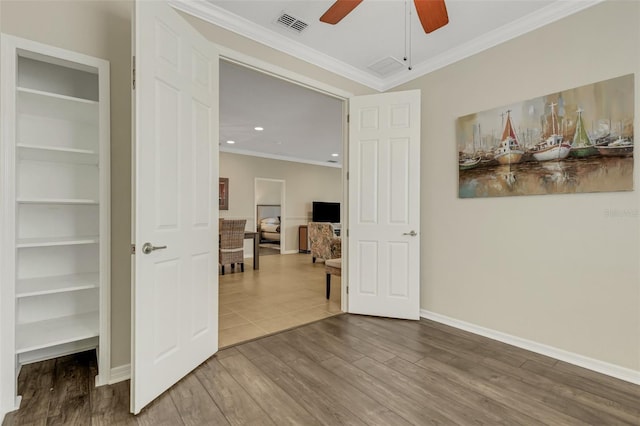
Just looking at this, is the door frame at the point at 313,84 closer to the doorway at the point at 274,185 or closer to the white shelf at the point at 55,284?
the doorway at the point at 274,185

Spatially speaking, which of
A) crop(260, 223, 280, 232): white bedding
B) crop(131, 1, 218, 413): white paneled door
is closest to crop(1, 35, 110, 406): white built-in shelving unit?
crop(131, 1, 218, 413): white paneled door

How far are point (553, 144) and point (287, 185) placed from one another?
265 inches

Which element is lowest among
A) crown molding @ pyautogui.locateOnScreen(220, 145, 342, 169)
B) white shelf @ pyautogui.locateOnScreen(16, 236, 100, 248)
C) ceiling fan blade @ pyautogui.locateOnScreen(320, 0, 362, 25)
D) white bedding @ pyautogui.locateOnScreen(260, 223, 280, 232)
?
white bedding @ pyautogui.locateOnScreen(260, 223, 280, 232)

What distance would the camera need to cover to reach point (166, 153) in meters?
1.84

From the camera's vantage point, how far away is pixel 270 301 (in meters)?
3.73

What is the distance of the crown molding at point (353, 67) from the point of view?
88.3 inches

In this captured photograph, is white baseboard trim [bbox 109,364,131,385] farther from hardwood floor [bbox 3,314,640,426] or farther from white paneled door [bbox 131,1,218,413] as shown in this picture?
white paneled door [bbox 131,1,218,413]

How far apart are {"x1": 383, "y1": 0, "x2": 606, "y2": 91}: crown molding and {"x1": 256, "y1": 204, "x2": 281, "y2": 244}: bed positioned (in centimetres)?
745

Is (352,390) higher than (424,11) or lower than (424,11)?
lower

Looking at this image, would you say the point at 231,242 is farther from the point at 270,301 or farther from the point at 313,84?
the point at 313,84

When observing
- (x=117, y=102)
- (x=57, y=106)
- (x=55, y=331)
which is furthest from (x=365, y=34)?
(x=55, y=331)

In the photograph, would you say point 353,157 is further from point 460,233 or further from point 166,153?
point 166,153

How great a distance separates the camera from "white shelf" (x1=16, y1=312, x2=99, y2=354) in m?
1.73

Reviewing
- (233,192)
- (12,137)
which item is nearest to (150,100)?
(12,137)
